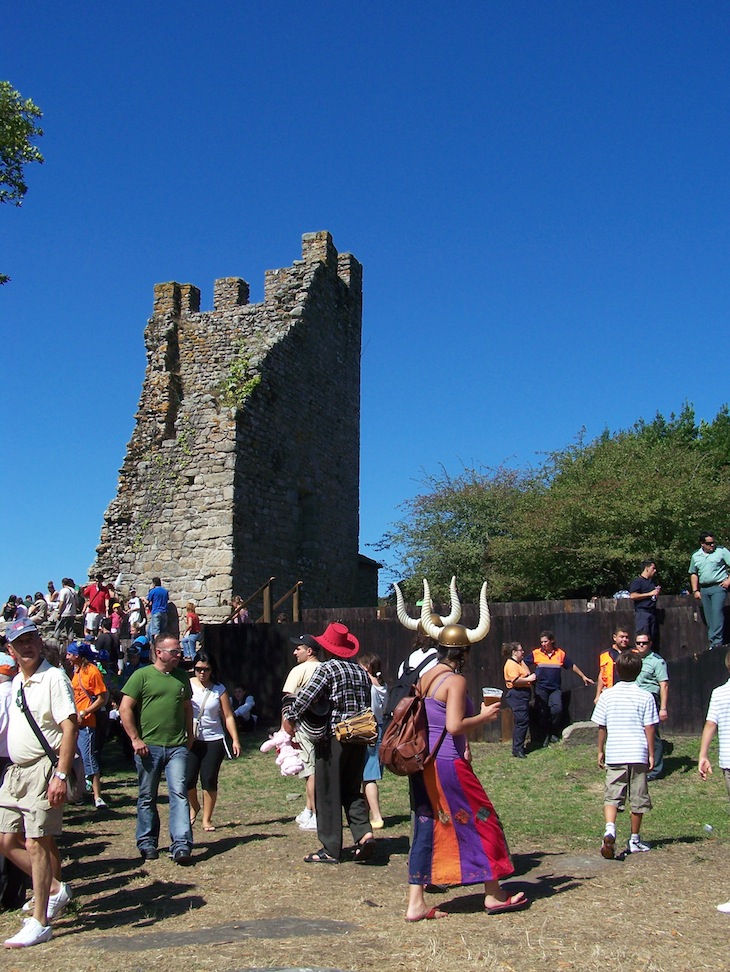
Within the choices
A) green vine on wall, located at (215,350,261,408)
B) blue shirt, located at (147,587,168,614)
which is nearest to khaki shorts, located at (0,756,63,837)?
blue shirt, located at (147,587,168,614)

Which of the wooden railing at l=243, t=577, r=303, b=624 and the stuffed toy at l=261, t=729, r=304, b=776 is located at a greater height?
the wooden railing at l=243, t=577, r=303, b=624

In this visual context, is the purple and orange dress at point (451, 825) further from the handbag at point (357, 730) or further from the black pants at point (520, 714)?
the black pants at point (520, 714)

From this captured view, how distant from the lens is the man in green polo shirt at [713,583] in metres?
12.1

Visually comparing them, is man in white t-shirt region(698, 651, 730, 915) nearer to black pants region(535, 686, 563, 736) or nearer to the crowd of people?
the crowd of people

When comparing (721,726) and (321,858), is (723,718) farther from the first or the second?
(321,858)

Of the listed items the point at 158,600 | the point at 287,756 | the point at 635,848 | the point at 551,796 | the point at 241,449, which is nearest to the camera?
the point at 635,848

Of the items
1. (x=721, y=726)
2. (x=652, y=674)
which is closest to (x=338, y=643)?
(x=721, y=726)

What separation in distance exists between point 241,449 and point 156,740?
1242 cm

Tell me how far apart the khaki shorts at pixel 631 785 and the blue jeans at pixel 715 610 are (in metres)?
5.32

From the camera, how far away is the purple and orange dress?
220 inches

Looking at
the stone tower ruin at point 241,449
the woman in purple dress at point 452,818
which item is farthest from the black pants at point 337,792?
the stone tower ruin at point 241,449

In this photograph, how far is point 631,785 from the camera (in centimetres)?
717

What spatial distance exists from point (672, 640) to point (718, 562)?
58.5 inches

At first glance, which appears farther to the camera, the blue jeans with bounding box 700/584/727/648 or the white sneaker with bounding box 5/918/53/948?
the blue jeans with bounding box 700/584/727/648
